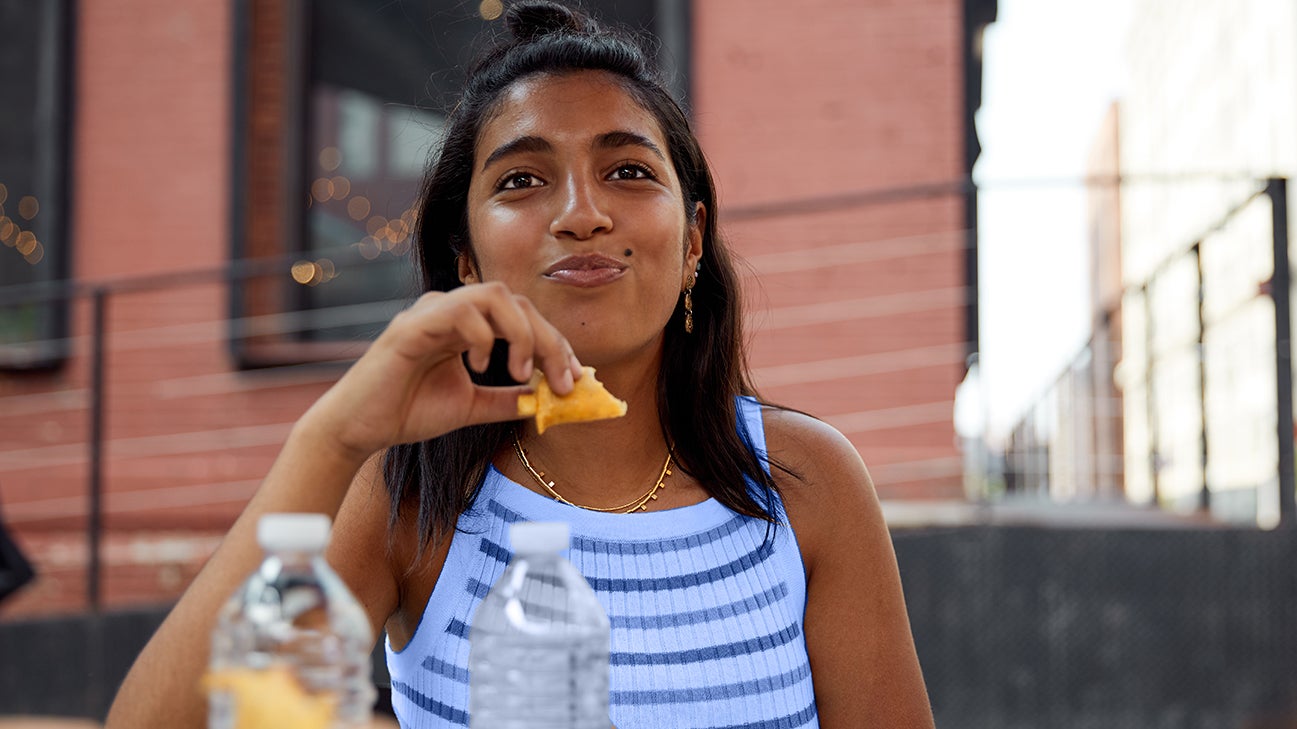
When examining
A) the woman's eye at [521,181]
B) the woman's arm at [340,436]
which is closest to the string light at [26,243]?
the woman's eye at [521,181]

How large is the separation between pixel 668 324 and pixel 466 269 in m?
0.39

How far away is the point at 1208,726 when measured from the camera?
4.07m

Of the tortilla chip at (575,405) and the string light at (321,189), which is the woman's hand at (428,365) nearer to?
the tortilla chip at (575,405)

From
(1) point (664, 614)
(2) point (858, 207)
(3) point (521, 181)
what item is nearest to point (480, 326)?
(3) point (521, 181)

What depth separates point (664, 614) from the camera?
194 cm

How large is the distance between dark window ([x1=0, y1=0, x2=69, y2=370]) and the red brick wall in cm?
A: 298

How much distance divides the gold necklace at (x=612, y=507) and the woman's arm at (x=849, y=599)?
0.20 meters

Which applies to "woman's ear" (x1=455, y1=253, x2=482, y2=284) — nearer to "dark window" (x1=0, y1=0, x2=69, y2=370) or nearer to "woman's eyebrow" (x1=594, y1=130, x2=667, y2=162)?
"woman's eyebrow" (x1=594, y1=130, x2=667, y2=162)

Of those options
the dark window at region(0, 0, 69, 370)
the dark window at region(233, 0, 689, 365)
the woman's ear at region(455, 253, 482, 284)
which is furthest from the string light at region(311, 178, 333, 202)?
the woman's ear at region(455, 253, 482, 284)

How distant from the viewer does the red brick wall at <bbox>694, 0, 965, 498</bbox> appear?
5391 millimetres

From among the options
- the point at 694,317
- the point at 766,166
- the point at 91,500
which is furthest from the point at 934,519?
the point at 91,500

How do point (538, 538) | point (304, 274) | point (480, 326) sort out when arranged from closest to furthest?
point (538, 538), point (480, 326), point (304, 274)

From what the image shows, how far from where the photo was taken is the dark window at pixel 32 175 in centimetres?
583

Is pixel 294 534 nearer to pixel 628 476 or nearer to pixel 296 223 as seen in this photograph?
pixel 628 476
